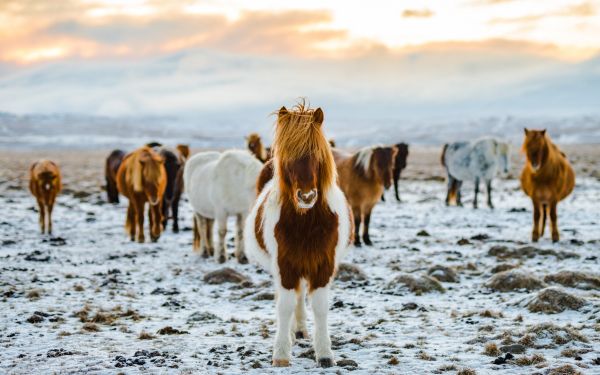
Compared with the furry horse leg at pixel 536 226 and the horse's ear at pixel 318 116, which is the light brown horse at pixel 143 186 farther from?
the horse's ear at pixel 318 116

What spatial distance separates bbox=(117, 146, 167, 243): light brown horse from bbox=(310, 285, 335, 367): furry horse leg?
869cm

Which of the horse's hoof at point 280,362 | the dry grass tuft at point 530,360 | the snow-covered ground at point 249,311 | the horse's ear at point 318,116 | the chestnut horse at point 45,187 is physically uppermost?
the horse's ear at point 318,116

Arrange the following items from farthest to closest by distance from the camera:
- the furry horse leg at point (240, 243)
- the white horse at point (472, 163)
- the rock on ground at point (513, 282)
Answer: the white horse at point (472, 163) < the furry horse leg at point (240, 243) < the rock on ground at point (513, 282)

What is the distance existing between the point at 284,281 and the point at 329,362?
2.88 ft

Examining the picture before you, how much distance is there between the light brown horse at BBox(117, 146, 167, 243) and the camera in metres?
13.7

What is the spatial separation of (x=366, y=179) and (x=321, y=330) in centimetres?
793

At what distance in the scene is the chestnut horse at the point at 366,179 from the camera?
13.4 m

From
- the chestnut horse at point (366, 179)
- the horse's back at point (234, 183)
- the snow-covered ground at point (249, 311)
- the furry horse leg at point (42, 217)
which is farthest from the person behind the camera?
the furry horse leg at point (42, 217)

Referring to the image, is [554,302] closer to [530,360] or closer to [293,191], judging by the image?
[530,360]

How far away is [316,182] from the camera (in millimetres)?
5434

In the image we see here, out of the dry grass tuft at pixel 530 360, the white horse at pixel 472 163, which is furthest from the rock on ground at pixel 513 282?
the white horse at pixel 472 163

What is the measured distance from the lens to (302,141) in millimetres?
5371

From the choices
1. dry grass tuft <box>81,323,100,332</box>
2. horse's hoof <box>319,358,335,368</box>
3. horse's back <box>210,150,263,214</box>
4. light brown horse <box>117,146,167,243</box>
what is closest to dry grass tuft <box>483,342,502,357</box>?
horse's hoof <box>319,358,335,368</box>

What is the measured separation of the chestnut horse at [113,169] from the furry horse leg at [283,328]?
606 inches
